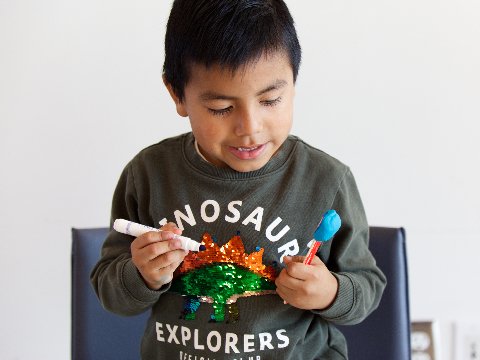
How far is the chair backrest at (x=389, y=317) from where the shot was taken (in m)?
0.99

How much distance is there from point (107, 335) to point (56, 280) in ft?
1.46

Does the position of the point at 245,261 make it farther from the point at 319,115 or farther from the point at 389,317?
the point at 319,115

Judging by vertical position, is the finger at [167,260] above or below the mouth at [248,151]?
below

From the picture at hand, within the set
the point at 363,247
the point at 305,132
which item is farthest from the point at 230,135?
the point at 305,132

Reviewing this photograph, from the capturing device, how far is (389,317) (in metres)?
1.00

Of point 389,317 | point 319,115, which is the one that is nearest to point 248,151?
point 389,317

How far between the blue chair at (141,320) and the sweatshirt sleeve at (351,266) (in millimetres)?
135

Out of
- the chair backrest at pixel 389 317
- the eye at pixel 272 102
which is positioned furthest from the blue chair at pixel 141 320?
the eye at pixel 272 102

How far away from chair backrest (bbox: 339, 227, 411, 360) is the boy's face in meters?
0.32

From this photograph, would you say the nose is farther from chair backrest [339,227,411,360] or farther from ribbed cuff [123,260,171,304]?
chair backrest [339,227,411,360]

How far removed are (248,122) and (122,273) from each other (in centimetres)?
25

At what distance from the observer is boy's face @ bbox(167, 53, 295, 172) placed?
71 cm

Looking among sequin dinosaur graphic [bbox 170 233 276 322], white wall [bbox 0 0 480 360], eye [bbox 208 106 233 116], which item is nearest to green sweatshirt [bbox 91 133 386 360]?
sequin dinosaur graphic [bbox 170 233 276 322]

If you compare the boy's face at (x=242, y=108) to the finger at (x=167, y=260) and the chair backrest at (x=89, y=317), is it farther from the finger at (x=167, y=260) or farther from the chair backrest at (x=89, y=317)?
the chair backrest at (x=89, y=317)
